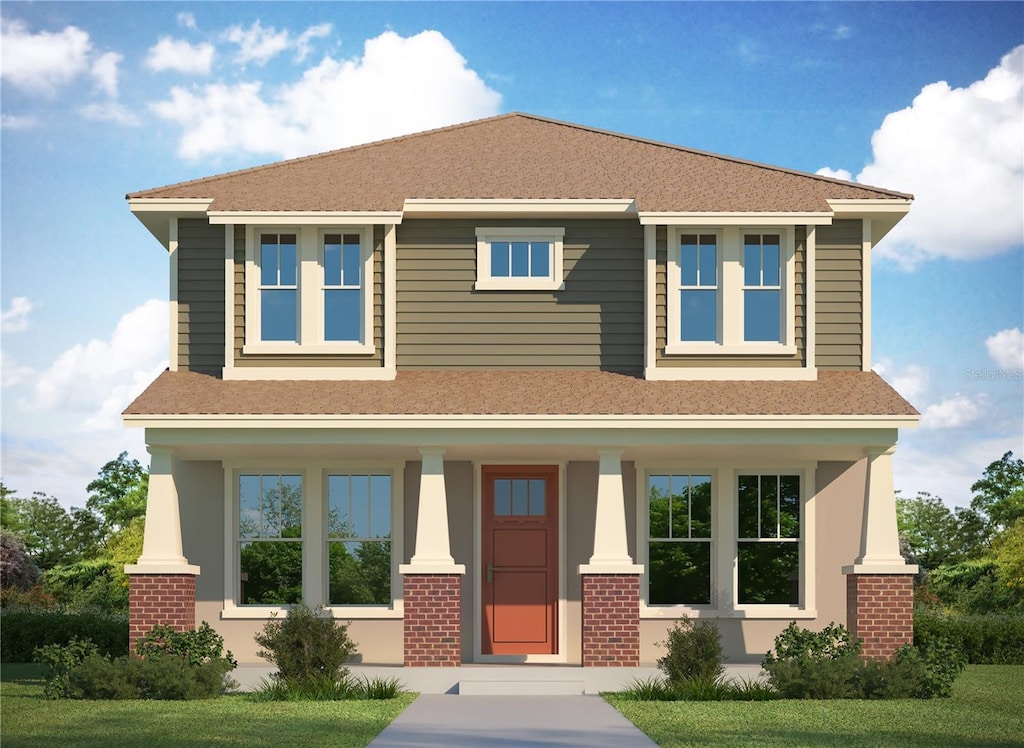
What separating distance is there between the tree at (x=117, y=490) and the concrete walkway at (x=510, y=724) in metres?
29.0

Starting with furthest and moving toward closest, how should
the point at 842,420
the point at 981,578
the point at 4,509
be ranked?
the point at 4,509
the point at 981,578
the point at 842,420

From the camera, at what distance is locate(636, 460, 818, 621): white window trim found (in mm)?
20422

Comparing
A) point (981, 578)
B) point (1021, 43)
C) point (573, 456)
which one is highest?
point (1021, 43)

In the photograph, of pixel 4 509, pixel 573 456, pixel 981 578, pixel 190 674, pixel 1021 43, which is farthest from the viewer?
pixel 4 509

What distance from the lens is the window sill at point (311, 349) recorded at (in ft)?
66.9

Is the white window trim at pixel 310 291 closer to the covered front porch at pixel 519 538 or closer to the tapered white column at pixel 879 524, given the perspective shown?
the covered front porch at pixel 519 538

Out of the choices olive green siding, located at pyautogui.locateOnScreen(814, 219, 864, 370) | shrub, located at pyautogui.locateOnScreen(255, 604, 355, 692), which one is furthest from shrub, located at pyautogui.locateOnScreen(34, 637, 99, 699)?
olive green siding, located at pyautogui.locateOnScreen(814, 219, 864, 370)

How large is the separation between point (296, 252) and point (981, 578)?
21.3 metres

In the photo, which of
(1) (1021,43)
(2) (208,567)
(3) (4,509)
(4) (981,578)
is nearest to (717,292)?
(2) (208,567)

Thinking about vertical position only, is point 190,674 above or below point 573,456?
below

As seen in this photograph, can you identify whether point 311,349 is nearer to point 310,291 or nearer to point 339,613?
point 310,291

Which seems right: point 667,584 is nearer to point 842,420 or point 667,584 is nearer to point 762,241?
point 842,420

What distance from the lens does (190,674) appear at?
54.2 ft

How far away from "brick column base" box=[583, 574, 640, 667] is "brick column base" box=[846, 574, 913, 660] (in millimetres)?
3060
